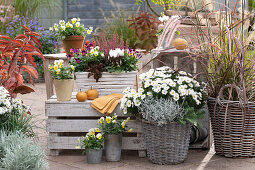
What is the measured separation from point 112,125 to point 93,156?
28 cm

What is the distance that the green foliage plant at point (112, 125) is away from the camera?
3436 millimetres

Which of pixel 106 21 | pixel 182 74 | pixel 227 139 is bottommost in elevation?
pixel 227 139

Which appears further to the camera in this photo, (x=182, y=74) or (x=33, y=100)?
(x=33, y=100)

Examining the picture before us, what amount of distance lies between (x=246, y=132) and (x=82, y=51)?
4.95 feet


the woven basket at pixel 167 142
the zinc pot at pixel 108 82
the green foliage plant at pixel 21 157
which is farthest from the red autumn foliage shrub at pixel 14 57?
the woven basket at pixel 167 142

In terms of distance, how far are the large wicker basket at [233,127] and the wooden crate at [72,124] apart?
0.62 meters

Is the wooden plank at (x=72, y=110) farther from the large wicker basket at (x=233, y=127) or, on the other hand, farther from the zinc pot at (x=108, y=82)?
the large wicker basket at (x=233, y=127)

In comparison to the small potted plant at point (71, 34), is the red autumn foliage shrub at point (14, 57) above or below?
below

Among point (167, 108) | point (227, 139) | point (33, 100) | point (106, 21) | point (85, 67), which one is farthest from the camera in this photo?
point (106, 21)

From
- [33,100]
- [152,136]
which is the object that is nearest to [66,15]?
[33,100]

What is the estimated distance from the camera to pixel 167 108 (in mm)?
3275

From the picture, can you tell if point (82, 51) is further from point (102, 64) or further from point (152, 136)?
point (152, 136)

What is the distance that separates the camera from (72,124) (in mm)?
3625

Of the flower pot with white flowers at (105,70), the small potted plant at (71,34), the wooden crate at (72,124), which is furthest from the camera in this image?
the small potted plant at (71,34)
